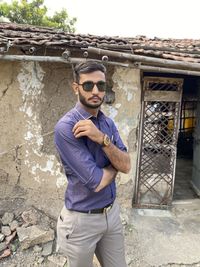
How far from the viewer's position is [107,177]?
2312mm

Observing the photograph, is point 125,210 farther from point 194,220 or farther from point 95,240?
point 95,240

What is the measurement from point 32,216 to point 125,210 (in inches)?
63.3

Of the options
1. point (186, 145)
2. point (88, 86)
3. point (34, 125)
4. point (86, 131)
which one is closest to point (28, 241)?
point (34, 125)

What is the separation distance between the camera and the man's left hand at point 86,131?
216cm

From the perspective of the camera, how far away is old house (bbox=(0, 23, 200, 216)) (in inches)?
168

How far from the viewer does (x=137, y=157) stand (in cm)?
535

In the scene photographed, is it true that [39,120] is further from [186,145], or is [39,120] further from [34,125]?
[186,145]

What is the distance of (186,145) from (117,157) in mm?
7984

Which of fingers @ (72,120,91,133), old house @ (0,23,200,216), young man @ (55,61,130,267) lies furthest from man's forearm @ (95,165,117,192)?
old house @ (0,23,200,216)

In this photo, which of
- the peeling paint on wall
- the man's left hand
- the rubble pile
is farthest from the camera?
the peeling paint on wall

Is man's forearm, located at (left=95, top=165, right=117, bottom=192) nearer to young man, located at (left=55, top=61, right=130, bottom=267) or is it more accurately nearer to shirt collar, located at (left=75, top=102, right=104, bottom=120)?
young man, located at (left=55, top=61, right=130, bottom=267)

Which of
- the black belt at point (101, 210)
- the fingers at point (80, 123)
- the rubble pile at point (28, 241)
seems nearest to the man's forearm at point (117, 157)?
the fingers at point (80, 123)

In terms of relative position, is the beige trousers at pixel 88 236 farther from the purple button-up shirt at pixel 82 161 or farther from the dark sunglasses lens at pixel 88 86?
the dark sunglasses lens at pixel 88 86

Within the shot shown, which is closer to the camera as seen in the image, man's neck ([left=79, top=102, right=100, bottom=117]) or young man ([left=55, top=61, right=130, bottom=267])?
young man ([left=55, top=61, right=130, bottom=267])
